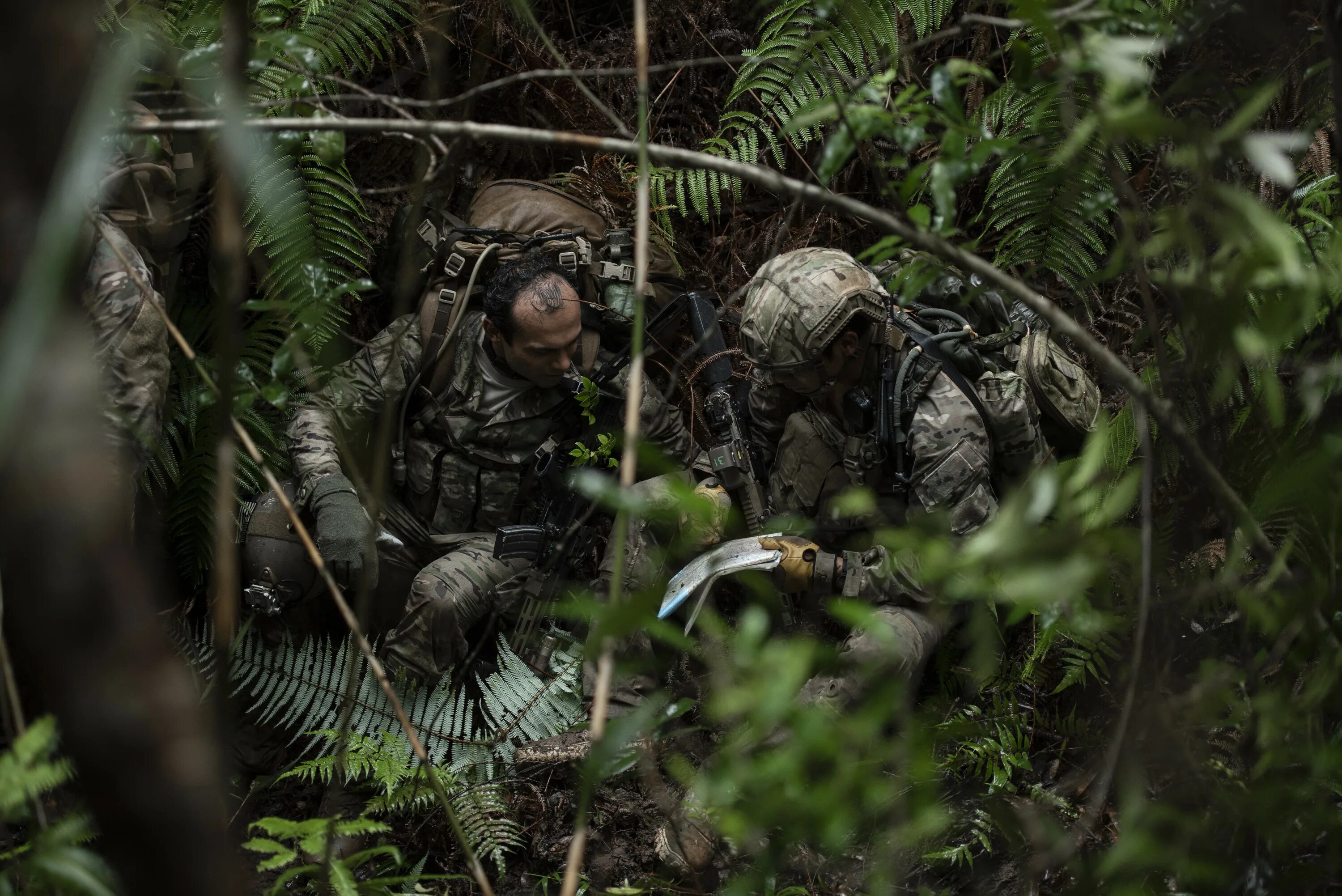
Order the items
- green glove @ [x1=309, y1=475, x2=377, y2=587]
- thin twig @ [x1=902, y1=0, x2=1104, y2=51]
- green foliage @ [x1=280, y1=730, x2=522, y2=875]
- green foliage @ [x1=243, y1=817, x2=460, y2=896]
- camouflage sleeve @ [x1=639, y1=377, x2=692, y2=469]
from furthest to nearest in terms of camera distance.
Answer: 1. camouflage sleeve @ [x1=639, y1=377, x2=692, y2=469]
2. green glove @ [x1=309, y1=475, x2=377, y2=587]
3. green foliage @ [x1=280, y1=730, x2=522, y2=875]
4. green foliage @ [x1=243, y1=817, x2=460, y2=896]
5. thin twig @ [x1=902, y1=0, x2=1104, y2=51]

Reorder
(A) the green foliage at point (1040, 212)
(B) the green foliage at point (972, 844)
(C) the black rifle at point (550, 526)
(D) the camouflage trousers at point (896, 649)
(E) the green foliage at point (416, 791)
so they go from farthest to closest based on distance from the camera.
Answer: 1. (C) the black rifle at point (550, 526)
2. (A) the green foliage at point (1040, 212)
3. (D) the camouflage trousers at point (896, 649)
4. (E) the green foliage at point (416, 791)
5. (B) the green foliage at point (972, 844)

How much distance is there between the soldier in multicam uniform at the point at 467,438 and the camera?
3828 millimetres

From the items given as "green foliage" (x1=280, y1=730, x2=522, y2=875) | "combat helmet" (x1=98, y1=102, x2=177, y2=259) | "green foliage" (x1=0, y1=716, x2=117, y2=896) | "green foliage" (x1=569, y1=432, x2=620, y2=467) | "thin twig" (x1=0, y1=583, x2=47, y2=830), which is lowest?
"green foliage" (x1=280, y1=730, x2=522, y2=875)

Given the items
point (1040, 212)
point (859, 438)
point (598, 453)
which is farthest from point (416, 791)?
point (1040, 212)

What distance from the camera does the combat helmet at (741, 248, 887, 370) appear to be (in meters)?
3.32

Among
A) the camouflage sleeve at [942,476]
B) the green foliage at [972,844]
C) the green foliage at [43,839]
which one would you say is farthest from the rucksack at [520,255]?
the green foliage at [43,839]

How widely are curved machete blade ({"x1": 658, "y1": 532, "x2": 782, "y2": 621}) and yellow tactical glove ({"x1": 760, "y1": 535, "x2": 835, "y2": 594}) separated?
0.14ft

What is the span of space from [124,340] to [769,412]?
2.39 m

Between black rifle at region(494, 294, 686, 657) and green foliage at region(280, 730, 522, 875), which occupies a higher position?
black rifle at region(494, 294, 686, 657)

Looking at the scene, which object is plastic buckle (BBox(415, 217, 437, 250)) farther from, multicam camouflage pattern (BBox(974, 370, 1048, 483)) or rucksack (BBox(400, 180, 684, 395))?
multicam camouflage pattern (BBox(974, 370, 1048, 483))

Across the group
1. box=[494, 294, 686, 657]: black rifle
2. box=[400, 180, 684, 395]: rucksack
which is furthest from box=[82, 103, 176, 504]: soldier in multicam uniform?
box=[494, 294, 686, 657]: black rifle

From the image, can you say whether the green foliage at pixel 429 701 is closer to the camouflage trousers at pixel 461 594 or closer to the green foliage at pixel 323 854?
the camouflage trousers at pixel 461 594

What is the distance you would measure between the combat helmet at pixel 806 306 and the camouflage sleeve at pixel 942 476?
0.38 m

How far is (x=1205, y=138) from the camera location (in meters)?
1.03
